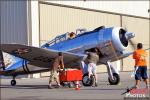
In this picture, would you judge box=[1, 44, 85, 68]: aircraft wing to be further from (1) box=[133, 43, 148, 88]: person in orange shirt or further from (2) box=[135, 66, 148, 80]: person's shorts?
(2) box=[135, 66, 148, 80]: person's shorts

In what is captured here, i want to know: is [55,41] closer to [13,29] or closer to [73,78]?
[73,78]

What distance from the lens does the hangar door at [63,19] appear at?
30547mm

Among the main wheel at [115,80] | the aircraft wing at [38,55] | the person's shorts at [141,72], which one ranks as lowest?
the main wheel at [115,80]

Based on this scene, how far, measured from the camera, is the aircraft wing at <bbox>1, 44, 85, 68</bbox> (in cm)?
1728

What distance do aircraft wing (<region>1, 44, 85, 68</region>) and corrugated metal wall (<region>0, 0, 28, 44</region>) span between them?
1103 cm

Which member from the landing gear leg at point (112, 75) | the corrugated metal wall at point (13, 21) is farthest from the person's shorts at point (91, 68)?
the corrugated metal wall at point (13, 21)

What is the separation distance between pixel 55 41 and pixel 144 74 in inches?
238

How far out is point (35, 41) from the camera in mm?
29516

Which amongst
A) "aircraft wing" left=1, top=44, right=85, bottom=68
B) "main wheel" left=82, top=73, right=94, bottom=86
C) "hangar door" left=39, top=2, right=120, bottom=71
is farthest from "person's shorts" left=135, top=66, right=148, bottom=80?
"hangar door" left=39, top=2, right=120, bottom=71

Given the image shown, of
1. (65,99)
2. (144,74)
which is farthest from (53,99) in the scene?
(144,74)

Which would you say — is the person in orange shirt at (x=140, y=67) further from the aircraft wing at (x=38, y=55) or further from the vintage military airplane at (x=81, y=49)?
the aircraft wing at (x=38, y=55)

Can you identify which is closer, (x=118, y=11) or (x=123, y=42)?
(x=123, y=42)

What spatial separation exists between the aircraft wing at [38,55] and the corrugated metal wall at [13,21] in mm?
11026

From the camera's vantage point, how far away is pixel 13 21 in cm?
3039
